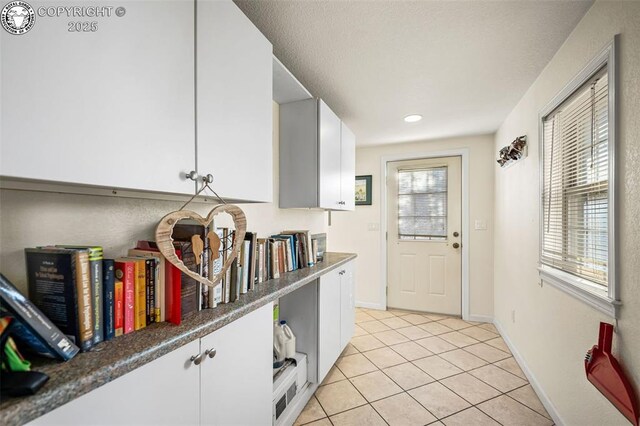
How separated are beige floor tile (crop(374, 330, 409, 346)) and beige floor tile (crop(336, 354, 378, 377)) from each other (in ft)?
1.39

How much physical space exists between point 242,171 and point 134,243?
20.0 inches

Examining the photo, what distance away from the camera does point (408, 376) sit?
224 centimetres

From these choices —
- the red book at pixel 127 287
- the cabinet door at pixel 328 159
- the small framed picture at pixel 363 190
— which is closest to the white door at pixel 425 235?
the small framed picture at pixel 363 190

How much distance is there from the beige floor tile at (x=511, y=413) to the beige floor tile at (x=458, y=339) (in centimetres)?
87

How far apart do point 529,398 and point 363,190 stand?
2.72m

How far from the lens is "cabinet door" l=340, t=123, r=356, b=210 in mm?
2518

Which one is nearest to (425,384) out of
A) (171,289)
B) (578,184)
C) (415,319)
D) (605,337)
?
(605,337)

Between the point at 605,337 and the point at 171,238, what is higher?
the point at 171,238

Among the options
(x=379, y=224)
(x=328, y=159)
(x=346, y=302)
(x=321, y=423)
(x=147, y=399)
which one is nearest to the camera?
(x=147, y=399)

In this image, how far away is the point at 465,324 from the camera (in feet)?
11.1

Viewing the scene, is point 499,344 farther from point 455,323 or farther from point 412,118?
point 412,118

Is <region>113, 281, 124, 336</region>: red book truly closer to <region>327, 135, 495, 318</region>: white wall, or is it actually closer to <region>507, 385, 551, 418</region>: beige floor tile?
<region>507, 385, 551, 418</region>: beige floor tile

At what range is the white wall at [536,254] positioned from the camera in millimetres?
1099

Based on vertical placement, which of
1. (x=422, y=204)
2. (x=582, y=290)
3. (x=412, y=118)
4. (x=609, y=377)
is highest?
(x=412, y=118)
